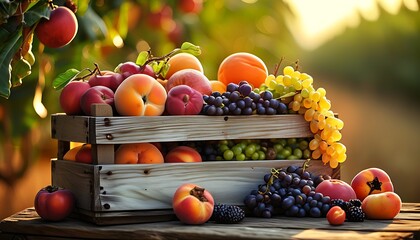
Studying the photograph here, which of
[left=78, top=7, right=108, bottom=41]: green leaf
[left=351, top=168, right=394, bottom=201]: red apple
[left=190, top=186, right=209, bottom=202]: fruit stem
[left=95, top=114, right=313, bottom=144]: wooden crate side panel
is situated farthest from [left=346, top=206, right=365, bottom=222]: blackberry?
[left=78, top=7, right=108, bottom=41]: green leaf

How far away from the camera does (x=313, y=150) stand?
297cm

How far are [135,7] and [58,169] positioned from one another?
99.6 inches

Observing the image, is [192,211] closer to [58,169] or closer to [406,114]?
[58,169]

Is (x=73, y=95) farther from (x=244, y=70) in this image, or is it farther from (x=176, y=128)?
(x=244, y=70)

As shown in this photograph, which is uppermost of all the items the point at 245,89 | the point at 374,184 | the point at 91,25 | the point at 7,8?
the point at 91,25

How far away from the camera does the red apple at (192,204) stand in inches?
102

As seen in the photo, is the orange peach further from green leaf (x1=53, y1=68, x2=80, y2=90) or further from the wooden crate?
green leaf (x1=53, y1=68, x2=80, y2=90)

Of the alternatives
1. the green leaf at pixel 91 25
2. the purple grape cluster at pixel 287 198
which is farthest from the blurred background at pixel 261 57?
the purple grape cluster at pixel 287 198

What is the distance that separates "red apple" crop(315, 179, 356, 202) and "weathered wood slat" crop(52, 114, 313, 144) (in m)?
0.20

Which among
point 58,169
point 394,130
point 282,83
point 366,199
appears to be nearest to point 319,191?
point 366,199

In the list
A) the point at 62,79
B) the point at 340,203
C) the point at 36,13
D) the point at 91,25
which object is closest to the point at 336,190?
the point at 340,203

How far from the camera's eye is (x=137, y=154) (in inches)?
108

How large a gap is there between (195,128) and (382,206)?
68 centimetres

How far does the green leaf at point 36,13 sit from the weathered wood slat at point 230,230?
0.66 meters
